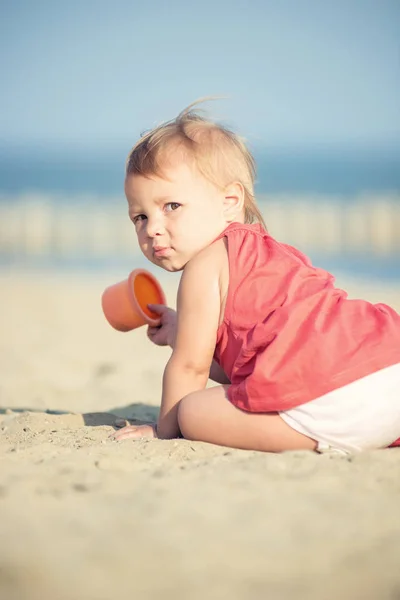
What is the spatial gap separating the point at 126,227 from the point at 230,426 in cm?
1036

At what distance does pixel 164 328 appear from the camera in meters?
3.21

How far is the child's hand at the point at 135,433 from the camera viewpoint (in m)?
2.80

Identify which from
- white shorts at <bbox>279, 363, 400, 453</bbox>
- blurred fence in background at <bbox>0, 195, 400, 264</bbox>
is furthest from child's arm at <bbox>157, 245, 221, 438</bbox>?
blurred fence in background at <bbox>0, 195, 400, 264</bbox>

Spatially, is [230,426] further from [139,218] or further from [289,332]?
[139,218]

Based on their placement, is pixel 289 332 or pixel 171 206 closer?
pixel 289 332

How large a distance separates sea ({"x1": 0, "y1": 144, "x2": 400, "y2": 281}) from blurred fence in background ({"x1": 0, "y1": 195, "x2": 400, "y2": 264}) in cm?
33

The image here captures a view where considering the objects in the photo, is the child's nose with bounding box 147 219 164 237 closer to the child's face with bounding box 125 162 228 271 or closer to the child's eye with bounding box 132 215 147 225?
the child's face with bounding box 125 162 228 271

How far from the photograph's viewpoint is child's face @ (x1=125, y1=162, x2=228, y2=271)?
9.12 feet

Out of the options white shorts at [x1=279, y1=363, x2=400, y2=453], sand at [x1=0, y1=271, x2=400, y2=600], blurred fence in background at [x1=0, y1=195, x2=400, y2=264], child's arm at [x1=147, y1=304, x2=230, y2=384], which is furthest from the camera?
blurred fence in background at [x1=0, y1=195, x2=400, y2=264]

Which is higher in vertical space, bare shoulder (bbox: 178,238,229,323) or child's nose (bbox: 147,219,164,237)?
child's nose (bbox: 147,219,164,237)

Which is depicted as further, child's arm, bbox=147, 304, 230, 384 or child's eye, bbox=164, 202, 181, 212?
child's arm, bbox=147, 304, 230, 384

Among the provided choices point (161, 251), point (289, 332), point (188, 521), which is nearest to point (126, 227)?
point (161, 251)

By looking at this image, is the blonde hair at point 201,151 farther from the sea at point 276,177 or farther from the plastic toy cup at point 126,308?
the sea at point 276,177

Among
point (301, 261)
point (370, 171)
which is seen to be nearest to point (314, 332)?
point (301, 261)
